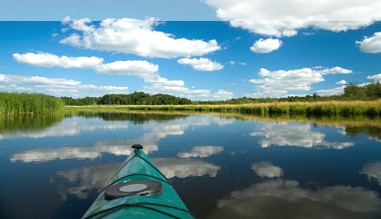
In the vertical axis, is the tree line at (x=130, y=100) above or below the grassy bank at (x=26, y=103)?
above

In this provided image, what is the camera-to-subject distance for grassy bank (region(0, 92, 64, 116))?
2506cm

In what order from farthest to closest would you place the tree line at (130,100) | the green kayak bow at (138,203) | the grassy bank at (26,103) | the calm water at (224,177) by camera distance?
the tree line at (130,100) → the grassy bank at (26,103) → the calm water at (224,177) → the green kayak bow at (138,203)

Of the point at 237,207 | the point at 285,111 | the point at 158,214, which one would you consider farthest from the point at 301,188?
the point at 285,111

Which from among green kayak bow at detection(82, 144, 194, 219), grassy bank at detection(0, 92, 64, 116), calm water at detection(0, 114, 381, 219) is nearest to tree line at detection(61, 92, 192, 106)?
grassy bank at detection(0, 92, 64, 116)

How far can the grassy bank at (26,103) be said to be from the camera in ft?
82.2

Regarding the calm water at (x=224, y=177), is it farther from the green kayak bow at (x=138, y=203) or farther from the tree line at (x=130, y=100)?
the tree line at (x=130, y=100)

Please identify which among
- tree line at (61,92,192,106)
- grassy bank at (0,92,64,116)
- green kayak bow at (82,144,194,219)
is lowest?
green kayak bow at (82,144,194,219)

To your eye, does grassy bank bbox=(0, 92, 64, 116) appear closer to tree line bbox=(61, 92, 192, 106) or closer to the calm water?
the calm water

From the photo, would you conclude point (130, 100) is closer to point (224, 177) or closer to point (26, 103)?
point (26, 103)

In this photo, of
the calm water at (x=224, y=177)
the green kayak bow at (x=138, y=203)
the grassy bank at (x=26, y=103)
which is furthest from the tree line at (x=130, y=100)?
the green kayak bow at (x=138, y=203)

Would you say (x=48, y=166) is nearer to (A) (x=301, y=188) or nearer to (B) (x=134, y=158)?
(B) (x=134, y=158)

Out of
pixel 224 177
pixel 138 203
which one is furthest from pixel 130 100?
pixel 138 203

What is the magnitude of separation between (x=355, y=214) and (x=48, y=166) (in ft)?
19.7

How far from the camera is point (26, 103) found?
1117 inches
